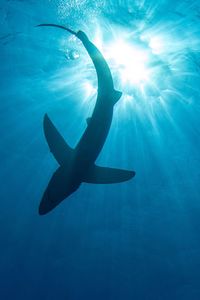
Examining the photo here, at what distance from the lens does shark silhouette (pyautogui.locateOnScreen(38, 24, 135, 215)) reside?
20.8 ft

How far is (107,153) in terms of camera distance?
2028 centimetres

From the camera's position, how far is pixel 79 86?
15.8 metres

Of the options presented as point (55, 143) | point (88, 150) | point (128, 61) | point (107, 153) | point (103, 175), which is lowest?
point (103, 175)

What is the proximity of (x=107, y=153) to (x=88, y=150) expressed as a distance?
45.4 ft

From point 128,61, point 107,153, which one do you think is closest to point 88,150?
point 128,61

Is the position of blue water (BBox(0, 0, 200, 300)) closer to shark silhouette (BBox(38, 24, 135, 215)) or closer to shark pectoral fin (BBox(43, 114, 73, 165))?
shark silhouette (BBox(38, 24, 135, 215))

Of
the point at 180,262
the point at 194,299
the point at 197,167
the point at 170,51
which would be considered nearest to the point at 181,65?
the point at 170,51

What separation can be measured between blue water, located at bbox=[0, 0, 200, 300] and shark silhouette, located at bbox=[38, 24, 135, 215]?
7033mm

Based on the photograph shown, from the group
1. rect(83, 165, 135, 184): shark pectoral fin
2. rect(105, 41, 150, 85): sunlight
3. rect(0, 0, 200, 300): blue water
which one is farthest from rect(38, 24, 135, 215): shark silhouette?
rect(105, 41, 150, 85): sunlight

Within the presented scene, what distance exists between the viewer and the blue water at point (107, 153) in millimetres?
13047

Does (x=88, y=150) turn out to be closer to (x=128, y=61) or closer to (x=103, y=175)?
(x=103, y=175)

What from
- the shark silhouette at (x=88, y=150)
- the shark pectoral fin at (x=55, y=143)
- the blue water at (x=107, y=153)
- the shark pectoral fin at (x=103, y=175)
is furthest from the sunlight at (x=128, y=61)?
the shark pectoral fin at (x=103, y=175)

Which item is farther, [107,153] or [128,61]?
[107,153]

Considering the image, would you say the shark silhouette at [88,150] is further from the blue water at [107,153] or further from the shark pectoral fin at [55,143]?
the blue water at [107,153]
